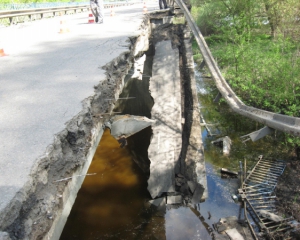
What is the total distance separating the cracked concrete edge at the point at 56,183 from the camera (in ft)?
5.76

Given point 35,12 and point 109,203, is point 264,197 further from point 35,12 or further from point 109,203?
point 35,12

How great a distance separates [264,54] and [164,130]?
618 cm

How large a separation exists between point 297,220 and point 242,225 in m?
1.02

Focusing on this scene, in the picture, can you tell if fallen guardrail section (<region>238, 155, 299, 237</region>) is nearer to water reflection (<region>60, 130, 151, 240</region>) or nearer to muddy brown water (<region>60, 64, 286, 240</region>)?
muddy brown water (<region>60, 64, 286, 240</region>)

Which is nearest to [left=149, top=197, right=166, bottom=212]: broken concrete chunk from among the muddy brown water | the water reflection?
the muddy brown water

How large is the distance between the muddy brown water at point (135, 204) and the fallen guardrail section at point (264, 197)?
26 cm

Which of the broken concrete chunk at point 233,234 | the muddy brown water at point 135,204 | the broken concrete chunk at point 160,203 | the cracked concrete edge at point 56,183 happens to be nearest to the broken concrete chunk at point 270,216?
the muddy brown water at point 135,204

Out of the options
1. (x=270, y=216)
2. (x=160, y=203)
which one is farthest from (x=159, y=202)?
(x=270, y=216)

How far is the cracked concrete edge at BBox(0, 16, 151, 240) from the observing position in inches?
69.1

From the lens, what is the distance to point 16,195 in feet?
6.29

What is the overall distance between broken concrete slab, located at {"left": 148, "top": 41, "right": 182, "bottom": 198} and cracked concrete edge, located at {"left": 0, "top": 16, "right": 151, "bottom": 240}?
1336 millimetres

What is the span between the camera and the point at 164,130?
4852 millimetres

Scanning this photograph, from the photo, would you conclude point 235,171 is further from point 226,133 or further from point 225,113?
point 225,113

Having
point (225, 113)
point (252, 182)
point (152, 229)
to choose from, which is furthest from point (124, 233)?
point (225, 113)
